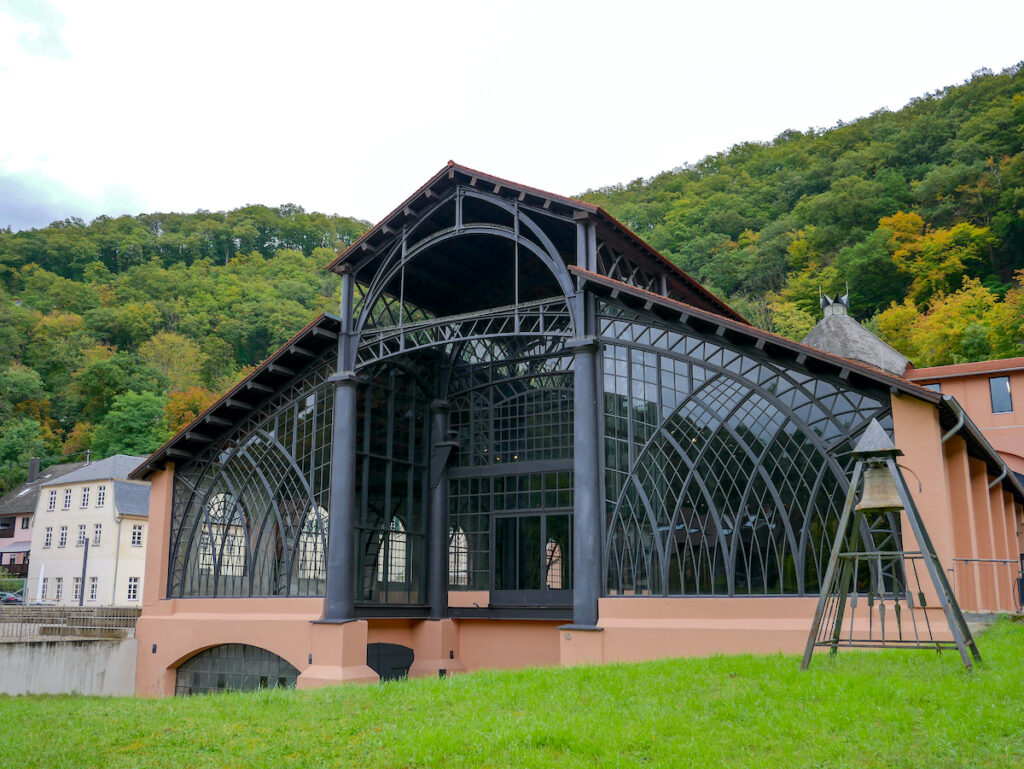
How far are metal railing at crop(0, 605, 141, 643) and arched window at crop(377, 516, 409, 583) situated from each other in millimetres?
7794

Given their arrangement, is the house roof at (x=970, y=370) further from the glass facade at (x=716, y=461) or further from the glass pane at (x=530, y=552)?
the glass facade at (x=716, y=461)

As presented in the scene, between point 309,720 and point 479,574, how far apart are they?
12.5 meters

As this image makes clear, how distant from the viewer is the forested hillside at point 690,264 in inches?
1831

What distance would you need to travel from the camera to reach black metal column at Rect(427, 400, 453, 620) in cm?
2231

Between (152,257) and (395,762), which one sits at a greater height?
(152,257)

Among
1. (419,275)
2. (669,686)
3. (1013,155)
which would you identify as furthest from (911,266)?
(669,686)

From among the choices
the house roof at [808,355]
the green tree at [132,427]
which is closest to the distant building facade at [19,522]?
the green tree at [132,427]

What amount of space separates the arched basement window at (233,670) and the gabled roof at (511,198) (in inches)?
390

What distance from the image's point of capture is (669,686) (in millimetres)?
10227

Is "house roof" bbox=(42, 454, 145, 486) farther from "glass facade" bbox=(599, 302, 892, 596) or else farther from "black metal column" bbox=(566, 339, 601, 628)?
"glass facade" bbox=(599, 302, 892, 596)

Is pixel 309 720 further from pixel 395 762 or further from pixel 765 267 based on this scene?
pixel 765 267

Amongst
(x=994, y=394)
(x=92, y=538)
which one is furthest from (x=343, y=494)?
(x=92, y=538)

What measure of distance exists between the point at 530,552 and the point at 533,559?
199 millimetres

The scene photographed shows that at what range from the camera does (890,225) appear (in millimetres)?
48438
